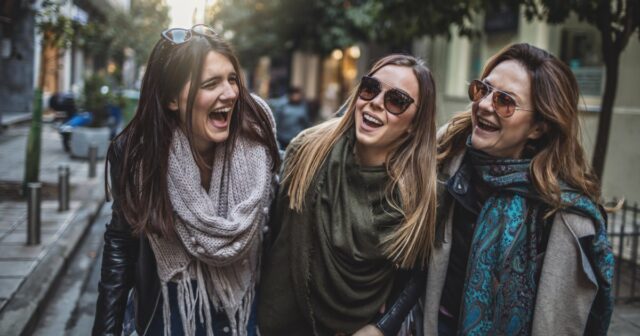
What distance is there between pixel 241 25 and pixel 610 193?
1992 centimetres

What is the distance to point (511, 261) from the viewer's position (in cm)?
214

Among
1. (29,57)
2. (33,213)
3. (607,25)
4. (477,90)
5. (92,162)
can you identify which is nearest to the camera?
(477,90)

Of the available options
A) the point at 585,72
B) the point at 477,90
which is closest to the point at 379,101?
the point at 477,90

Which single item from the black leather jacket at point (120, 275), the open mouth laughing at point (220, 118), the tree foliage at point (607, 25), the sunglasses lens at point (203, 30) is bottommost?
the black leather jacket at point (120, 275)

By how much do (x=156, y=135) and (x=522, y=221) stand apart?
1.41 m

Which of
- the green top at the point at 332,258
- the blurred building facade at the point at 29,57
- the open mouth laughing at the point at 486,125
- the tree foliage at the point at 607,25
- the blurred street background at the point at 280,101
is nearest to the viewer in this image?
the green top at the point at 332,258

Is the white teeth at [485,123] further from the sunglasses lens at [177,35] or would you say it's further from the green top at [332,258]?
the sunglasses lens at [177,35]

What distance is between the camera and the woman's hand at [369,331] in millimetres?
2240

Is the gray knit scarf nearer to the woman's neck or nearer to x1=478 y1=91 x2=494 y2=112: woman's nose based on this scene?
the woman's neck

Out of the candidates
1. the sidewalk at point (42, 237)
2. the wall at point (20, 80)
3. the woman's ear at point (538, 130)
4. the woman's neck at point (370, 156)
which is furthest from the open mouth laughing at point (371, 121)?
the wall at point (20, 80)

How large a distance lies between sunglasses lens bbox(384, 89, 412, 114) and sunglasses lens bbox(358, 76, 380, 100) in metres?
0.06

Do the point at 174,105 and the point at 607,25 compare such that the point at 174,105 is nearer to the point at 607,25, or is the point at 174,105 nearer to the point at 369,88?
the point at 369,88

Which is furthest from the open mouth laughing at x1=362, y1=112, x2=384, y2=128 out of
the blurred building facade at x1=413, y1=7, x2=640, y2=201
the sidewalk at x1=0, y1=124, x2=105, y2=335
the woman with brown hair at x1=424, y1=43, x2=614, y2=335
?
the blurred building facade at x1=413, y1=7, x2=640, y2=201

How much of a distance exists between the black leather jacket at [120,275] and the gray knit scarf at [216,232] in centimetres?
8
